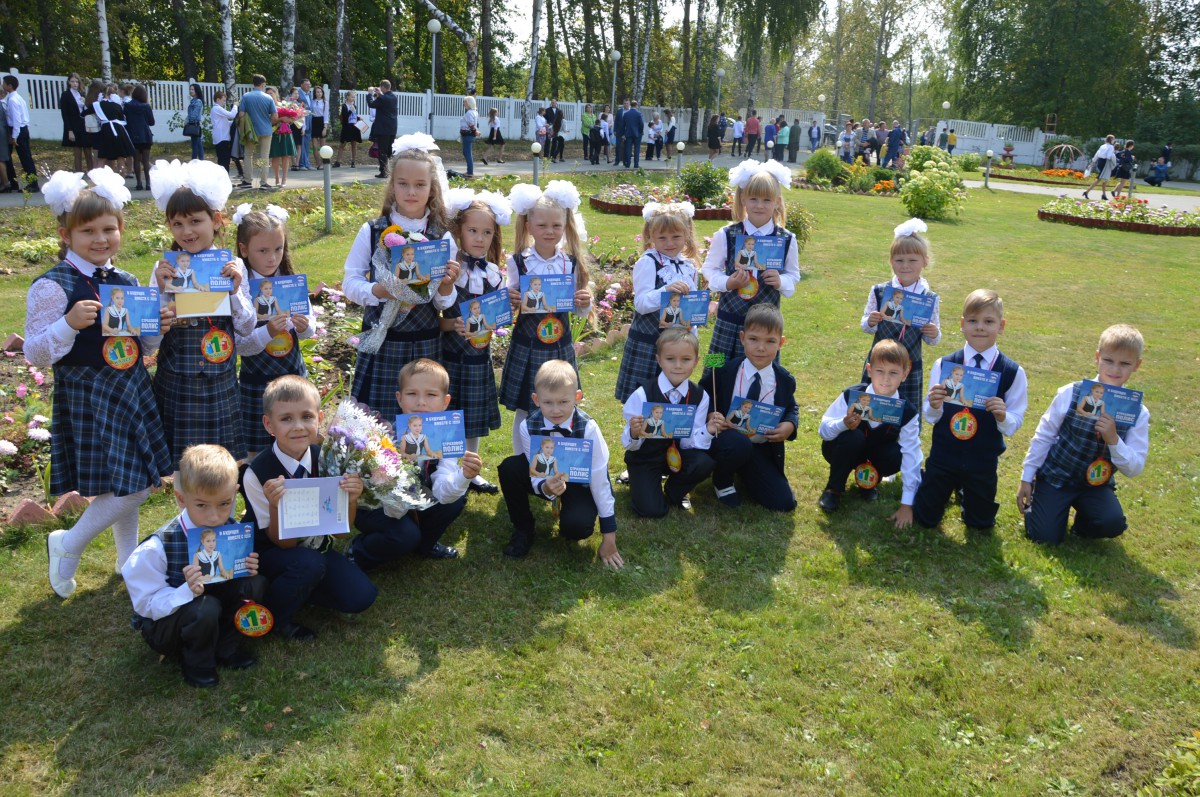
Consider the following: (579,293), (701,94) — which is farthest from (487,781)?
(701,94)

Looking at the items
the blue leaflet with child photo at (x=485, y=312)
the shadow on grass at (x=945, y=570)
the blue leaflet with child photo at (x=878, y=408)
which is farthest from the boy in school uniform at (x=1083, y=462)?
the blue leaflet with child photo at (x=485, y=312)

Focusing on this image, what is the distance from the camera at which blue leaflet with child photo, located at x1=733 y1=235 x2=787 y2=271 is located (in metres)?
5.25

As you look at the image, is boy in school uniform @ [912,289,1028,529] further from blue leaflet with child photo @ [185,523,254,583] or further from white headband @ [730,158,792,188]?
blue leaflet with child photo @ [185,523,254,583]

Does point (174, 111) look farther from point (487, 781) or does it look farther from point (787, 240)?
point (487, 781)

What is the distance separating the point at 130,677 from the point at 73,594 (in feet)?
2.71

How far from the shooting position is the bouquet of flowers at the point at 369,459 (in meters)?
3.74

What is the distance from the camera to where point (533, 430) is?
4504mm

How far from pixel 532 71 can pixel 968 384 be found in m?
27.3

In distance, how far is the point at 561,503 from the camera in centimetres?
458

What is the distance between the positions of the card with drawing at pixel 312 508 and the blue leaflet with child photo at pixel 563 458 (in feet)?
3.29

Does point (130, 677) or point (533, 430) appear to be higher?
point (533, 430)

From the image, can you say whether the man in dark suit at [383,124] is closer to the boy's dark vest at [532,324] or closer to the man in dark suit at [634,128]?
the man in dark suit at [634,128]

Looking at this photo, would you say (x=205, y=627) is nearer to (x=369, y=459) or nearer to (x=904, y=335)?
(x=369, y=459)

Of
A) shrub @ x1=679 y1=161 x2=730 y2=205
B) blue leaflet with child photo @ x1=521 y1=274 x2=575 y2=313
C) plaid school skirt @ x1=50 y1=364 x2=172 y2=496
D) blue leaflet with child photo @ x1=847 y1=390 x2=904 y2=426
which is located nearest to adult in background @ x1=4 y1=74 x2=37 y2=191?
shrub @ x1=679 y1=161 x2=730 y2=205
